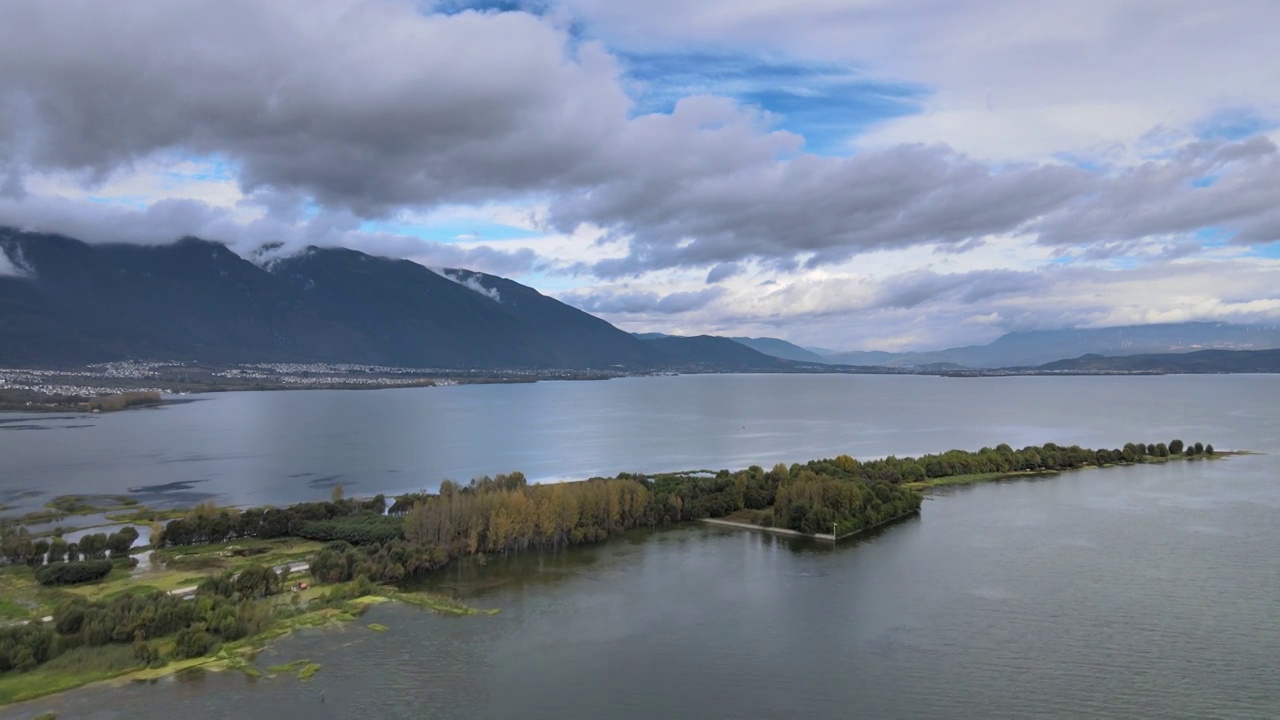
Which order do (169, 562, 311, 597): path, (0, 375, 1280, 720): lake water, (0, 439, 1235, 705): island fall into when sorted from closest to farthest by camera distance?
(0, 375, 1280, 720): lake water → (0, 439, 1235, 705): island → (169, 562, 311, 597): path

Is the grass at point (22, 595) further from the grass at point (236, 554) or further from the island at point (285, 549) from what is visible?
the grass at point (236, 554)

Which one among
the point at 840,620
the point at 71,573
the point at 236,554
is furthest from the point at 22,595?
the point at 840,620

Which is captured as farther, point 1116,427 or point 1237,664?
point 1116,427

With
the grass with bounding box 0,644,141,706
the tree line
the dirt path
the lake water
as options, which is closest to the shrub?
the tree line

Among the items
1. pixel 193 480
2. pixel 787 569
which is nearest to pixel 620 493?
pixel 787 569

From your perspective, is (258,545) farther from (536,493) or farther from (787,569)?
(787,569)

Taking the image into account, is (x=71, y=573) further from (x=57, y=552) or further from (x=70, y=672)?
(x=70, y=672)

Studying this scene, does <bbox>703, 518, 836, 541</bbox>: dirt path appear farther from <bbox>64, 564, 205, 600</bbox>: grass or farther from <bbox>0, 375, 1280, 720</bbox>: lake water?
<bbox>64, 564, 205, 600</bbox>: grass

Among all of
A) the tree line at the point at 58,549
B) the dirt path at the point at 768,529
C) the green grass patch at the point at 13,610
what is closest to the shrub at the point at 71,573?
the green grass patch at the point at 13,610
